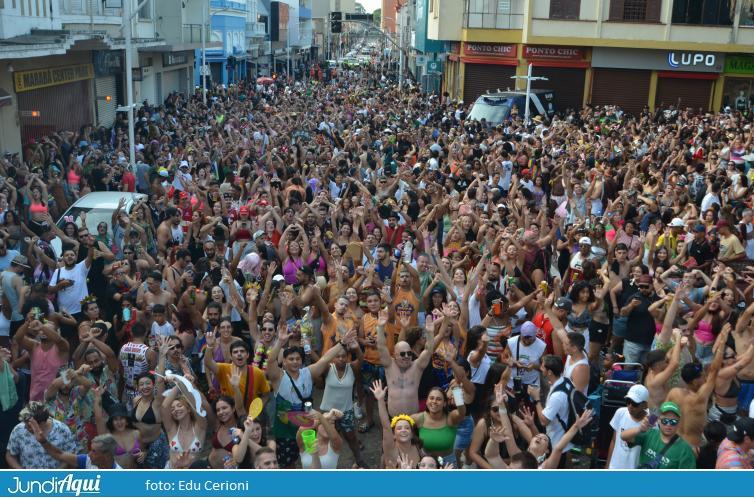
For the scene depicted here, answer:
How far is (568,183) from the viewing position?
14.4 m

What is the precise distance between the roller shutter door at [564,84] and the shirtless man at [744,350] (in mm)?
32158

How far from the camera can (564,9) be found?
124 ft

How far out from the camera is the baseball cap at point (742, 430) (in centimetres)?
562

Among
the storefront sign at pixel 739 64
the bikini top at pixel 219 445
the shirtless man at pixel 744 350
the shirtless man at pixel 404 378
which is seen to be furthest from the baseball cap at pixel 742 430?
the storefront sign at pixel 739 64

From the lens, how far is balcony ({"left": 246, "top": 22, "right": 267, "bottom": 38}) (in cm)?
6292

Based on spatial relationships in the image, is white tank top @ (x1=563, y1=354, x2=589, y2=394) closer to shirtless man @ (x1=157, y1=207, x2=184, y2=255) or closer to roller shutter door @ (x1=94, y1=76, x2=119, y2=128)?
shirtless man @ (x1=157, y1=207, x2=184, y2=255)

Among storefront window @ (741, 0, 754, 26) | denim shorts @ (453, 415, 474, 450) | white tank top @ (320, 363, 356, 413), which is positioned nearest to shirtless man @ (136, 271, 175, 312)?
white tank top @ (320, 363, 356, 413)

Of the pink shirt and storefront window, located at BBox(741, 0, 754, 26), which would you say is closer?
the pink shirt

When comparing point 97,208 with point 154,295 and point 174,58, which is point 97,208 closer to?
point 154,295

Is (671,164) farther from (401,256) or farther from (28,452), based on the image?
(28,452)

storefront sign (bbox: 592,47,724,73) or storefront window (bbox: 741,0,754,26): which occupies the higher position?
storefront window (bbox: 741,0,754,26)

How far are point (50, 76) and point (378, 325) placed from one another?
61.0 ft

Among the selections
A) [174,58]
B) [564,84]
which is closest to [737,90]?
[564,84]

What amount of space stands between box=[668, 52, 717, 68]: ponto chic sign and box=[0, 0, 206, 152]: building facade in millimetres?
19923
